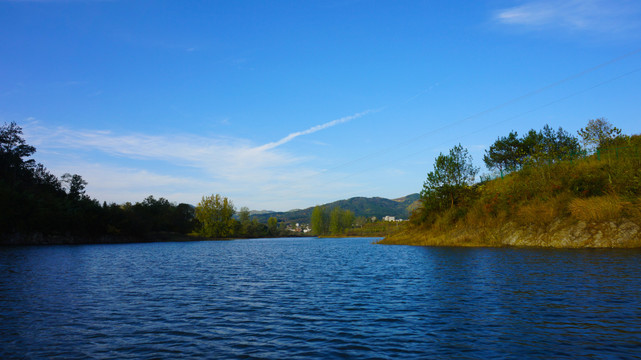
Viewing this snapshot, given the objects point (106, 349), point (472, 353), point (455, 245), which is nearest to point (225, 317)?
point (106, 349)

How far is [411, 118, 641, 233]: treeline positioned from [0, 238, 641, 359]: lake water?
1760 centimetres

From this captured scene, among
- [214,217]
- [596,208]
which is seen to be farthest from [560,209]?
[214,217]

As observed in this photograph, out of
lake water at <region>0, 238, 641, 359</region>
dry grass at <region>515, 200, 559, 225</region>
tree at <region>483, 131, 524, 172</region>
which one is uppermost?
tree at <region>483, 131, 524, 172</region>

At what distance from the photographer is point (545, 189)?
152 feet

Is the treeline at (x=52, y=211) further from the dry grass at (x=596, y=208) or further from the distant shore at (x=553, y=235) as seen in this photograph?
the dry grass at (x=596, y=208)

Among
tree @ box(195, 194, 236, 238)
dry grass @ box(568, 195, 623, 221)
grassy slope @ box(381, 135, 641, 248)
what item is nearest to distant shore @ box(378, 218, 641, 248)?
grassy slope @ box(381, 135, 641, 248)

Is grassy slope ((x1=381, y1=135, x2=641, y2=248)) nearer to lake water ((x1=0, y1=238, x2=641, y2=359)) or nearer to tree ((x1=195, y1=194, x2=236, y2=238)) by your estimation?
lake water ((x1=0, y1=238, x2=641, y2=359))

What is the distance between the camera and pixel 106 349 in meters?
10.7

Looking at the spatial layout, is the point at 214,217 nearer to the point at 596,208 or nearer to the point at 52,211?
the point at 52,211

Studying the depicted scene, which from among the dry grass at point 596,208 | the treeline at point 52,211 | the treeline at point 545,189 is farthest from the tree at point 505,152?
the treeline at point 52,211

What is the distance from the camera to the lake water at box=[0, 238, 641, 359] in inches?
398

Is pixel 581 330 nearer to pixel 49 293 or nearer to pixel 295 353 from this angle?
pixel 295 353

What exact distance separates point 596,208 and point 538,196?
8.97 m

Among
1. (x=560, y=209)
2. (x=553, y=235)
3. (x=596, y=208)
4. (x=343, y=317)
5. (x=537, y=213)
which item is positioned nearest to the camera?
(x=343, y=317)
